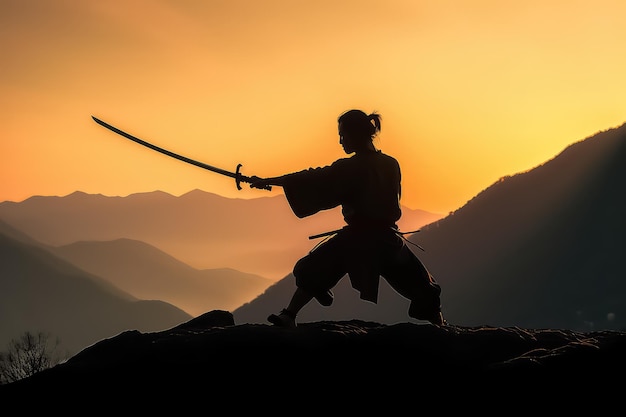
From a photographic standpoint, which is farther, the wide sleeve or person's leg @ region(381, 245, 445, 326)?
the wide sleeve

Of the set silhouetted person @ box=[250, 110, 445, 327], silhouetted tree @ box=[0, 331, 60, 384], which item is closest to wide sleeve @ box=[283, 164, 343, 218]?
silhouetted person @ box=[250, 110, 445, 327]

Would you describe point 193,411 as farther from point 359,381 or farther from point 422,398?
point 422,398

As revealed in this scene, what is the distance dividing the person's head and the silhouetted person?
1cm

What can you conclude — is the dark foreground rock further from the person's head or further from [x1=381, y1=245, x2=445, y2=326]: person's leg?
the person's head

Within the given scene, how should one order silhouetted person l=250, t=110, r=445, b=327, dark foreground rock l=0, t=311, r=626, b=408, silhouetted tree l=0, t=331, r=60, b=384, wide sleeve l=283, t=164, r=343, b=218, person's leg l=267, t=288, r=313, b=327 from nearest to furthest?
dark foreground rock l=0, t=311, r=626, b=408
person's leg l=267, t=288, r=313, b=327
silhouetted person l=250, t=110, r=445, b=327
wide sleeve l=283, t=164, r=343, b=218
silhouetted tree l=0, t=331, r=60, b=384

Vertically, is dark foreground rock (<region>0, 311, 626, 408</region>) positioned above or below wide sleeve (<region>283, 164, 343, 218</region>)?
below

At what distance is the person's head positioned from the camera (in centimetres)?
1045

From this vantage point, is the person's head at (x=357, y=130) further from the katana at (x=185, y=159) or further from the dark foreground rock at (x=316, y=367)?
the dark foreground rock at (x=316, y=367)

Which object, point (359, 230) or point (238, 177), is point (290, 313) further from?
point (238, 177)

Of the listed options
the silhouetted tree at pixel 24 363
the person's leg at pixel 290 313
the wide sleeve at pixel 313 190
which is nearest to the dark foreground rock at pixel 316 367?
the person's leg at pixel 290 313

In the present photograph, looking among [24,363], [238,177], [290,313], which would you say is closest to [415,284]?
[290,313]

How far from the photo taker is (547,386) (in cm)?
713

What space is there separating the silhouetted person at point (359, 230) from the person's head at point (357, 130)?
1cm

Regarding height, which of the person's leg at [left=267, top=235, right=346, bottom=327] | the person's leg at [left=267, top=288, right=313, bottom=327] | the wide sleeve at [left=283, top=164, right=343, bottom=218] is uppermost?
the wide sleeve at [left=283, top=164, right=343, bottom=218]
